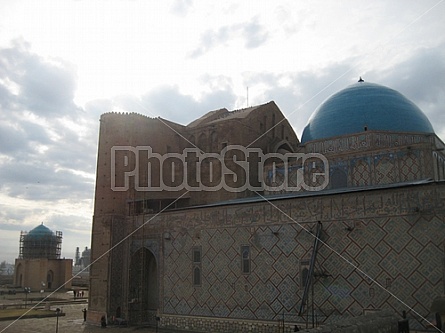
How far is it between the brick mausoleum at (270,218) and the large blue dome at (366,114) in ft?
0.21

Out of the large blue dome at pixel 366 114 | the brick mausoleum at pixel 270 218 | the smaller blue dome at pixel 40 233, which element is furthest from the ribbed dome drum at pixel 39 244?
the large blue dome at pixel 366 114

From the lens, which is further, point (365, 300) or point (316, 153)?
point (316, 153)

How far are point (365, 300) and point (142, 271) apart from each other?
1043 cm

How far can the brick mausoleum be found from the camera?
1238 cm

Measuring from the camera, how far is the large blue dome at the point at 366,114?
19.3m

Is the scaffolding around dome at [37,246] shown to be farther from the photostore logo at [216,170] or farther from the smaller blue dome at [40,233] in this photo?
the photostore logo at [216,170]

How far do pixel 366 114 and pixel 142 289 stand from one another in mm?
12538

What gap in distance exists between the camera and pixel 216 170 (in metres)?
21.5

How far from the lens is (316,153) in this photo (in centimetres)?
1973

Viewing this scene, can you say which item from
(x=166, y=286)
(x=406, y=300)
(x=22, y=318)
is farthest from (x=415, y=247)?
(x=22, y=318)

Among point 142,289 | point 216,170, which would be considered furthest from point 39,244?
point 216,170

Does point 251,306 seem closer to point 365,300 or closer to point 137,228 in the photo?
point 365,300

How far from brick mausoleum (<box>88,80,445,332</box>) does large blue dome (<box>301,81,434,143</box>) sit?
2.5 inches

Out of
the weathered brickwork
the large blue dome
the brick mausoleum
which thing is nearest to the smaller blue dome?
the brick mausoleum
